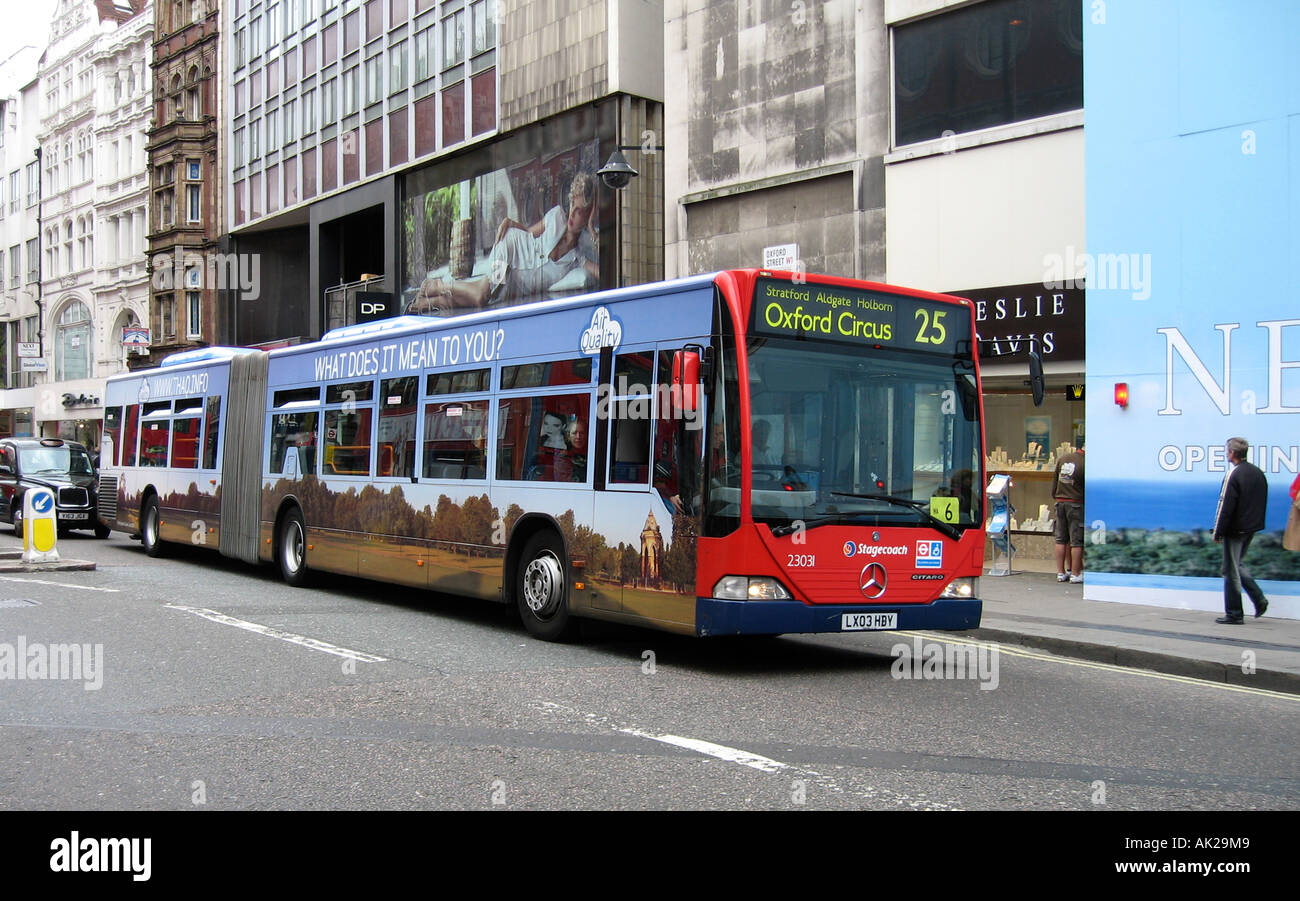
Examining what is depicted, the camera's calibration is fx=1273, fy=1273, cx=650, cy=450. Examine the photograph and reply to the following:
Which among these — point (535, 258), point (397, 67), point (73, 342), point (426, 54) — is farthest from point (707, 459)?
point (73, 342)

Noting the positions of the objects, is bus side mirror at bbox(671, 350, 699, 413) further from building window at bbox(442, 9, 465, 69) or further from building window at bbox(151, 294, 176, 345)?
building window at bbox(151, 294, 176, 345)

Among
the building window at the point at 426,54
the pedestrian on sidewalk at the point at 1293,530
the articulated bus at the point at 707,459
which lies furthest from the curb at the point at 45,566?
the building window at the point at 426,54

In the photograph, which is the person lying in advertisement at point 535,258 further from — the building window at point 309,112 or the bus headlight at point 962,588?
the bus headlight at point 962,588

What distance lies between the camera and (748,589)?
8828mm

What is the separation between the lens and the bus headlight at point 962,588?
9672 mm

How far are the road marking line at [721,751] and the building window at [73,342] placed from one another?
2018 inches

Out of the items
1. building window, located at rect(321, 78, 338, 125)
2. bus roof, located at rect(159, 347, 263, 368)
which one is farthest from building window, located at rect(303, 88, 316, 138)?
bus roof, located at rect(159, 347, 263, 368)

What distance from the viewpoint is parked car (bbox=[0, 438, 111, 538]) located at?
2458cm

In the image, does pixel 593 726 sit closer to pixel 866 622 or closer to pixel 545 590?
pixel 866 622

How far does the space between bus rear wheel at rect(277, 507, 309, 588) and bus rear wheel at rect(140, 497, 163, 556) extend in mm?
4951

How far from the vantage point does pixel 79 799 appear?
5.65m

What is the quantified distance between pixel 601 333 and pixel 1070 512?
332 inches
